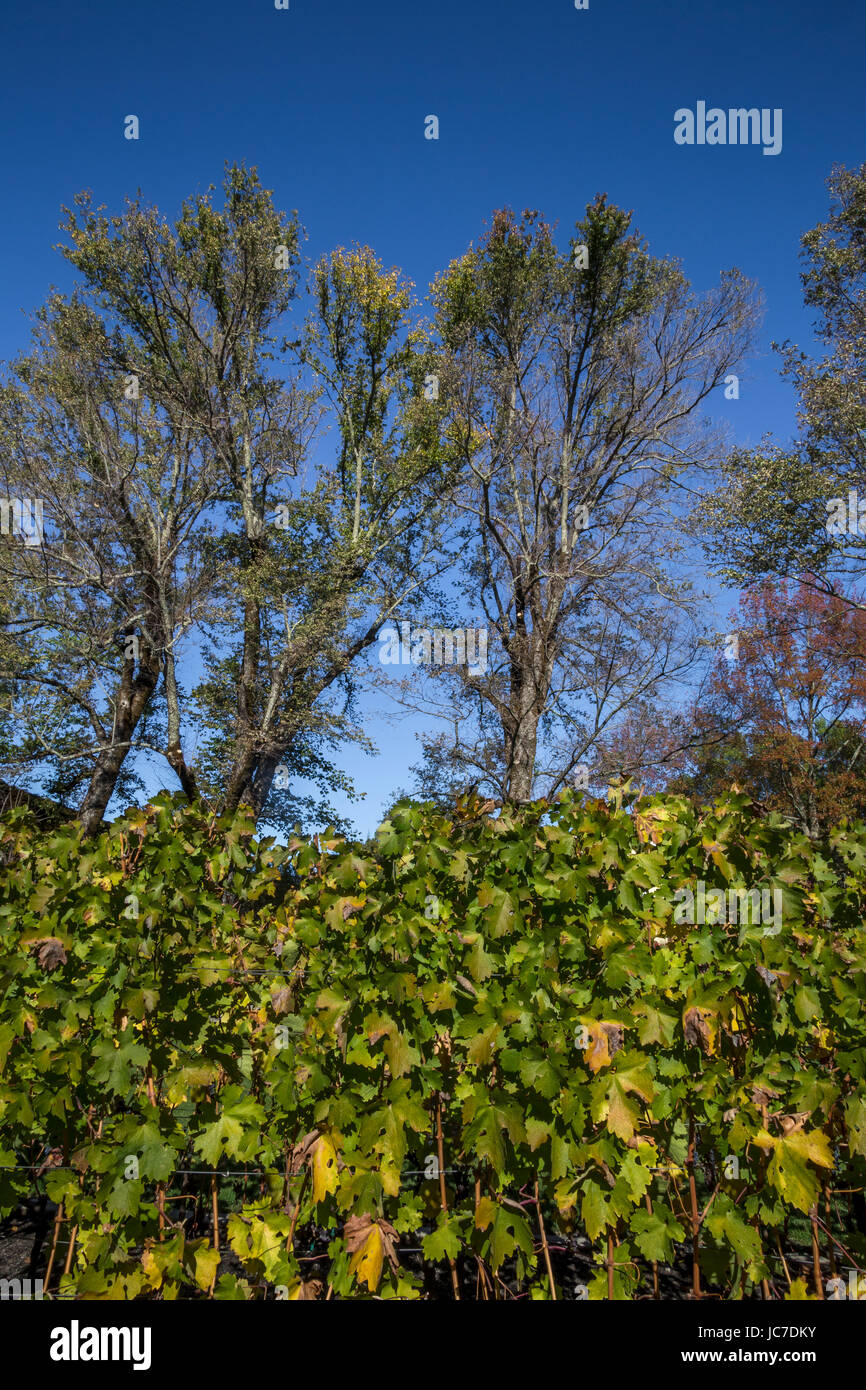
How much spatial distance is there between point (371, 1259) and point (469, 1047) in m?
0.67

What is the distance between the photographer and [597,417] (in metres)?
20.4

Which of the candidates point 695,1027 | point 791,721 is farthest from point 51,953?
point 791,721

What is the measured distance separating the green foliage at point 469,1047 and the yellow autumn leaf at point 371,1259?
0.02m

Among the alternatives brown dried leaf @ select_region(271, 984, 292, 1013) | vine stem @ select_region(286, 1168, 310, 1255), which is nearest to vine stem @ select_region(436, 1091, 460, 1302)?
vine stem @ select_region(286, 1168, 310, 1255)

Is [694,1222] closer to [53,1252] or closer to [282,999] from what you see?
[282,999]

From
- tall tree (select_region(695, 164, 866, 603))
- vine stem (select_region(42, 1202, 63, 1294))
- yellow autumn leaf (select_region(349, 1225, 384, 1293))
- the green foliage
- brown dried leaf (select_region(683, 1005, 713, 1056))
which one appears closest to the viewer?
yellow autumn leaf (select_region(349, 1225, 384, 1293))

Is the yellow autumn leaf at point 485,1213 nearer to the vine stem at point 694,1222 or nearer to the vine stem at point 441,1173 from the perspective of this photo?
the vine stem at point 441,1173

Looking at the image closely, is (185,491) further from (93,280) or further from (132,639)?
(93,280)

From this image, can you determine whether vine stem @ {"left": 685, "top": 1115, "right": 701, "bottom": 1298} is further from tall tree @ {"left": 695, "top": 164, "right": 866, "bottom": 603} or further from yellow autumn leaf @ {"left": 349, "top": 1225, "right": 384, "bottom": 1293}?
tall tree @ {"left": 695, "top": 164, "right": 866, "bottom": 603}

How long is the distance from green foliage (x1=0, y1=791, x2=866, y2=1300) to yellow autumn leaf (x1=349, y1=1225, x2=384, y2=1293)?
2cm

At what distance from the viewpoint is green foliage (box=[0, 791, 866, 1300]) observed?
2627mm

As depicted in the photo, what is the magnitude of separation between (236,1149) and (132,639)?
1886cm

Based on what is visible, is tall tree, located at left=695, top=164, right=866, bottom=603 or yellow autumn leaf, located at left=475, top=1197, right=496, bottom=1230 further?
tall tree, located at left=695, top=164, right=866, bottom=603
